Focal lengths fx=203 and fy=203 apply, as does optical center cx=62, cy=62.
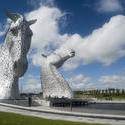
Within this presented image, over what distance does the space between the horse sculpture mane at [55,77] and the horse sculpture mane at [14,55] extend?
9.19 meters

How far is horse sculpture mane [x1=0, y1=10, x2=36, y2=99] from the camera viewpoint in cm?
2762

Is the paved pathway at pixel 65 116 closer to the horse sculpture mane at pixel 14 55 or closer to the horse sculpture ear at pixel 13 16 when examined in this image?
the horse sculpture mane at pixel 14 55

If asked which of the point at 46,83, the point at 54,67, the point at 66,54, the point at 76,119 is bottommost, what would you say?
the point at 76,119

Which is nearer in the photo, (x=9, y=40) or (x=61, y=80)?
(x=9, y=40)

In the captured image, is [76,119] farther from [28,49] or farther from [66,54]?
[66,54]

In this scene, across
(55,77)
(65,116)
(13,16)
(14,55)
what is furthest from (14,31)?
(65,116)

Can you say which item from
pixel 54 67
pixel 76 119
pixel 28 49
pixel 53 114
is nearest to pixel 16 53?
pixel 28 49

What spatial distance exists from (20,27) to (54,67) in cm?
1234

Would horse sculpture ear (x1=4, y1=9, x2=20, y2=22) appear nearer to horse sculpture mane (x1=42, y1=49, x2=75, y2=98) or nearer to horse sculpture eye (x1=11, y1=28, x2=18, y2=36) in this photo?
horse sculpture eye (x1=11, y1=28, x2=18, y2=36)

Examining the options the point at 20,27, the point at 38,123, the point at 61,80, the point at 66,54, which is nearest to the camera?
the point at 38,123

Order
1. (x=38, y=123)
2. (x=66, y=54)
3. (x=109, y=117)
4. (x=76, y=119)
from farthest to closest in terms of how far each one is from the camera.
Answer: (x=66, y=54) < (x=76, y=119) < (x=109, y=117) < (x=38, y=123)

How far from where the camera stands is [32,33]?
3017 centimetres

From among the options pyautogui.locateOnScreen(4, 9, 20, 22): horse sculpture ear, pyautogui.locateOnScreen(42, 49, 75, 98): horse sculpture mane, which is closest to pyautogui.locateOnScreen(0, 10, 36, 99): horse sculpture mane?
pyautogui.locateOnScreen(4, 9, 20, 22): horse sculpture ear

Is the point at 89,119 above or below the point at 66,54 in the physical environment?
below
